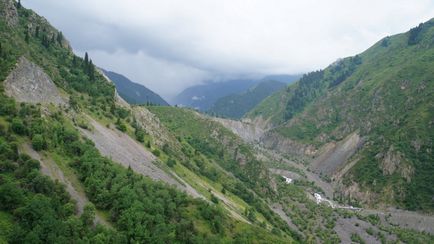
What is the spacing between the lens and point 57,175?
68688 mm

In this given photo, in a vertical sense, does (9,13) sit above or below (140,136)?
above

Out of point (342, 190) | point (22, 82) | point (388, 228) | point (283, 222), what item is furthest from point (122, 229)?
point (342, 190)

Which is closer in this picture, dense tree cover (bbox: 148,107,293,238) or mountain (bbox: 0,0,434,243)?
mountain (bbox: 0,0,434,243)

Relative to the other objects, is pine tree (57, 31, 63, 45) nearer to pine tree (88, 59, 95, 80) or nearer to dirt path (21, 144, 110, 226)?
pine tree (88, 59, 95, 80)

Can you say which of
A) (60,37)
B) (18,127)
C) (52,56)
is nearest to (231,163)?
(52,56)

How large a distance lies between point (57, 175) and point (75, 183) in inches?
119

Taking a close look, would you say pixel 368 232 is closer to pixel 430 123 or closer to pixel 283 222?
pixel 283 222

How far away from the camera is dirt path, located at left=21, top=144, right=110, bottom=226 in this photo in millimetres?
65475

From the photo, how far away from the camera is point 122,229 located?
64.0 meters

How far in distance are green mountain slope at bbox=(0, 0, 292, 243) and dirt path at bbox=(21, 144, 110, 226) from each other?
2.31 feet

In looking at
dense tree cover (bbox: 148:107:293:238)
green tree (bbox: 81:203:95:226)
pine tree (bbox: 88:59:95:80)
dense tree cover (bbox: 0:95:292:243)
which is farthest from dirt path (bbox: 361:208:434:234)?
green tree (bbox: 81:203:95:226)

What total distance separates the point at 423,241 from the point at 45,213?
105184 millimetres

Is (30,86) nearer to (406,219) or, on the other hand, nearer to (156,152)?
(156,152)

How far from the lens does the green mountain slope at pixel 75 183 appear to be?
55875 millimetres
